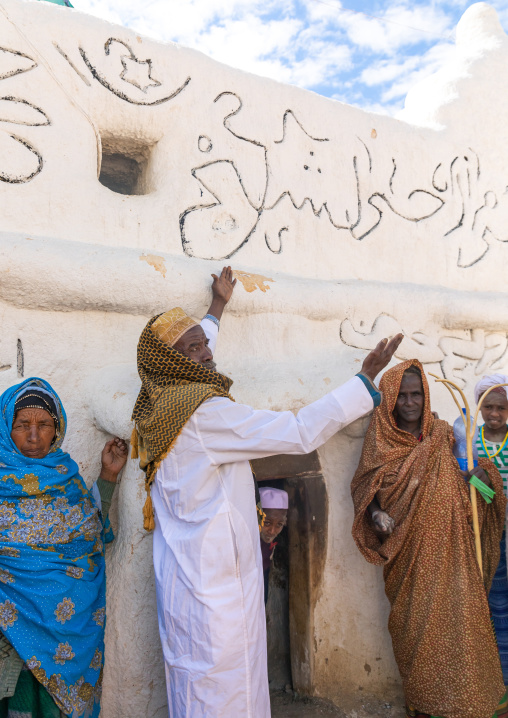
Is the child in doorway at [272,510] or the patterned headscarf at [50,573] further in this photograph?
the child in doorway at [272,510]

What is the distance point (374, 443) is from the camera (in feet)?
9.77

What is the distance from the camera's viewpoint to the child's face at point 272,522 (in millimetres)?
3045

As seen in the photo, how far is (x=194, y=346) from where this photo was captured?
8.11 feet

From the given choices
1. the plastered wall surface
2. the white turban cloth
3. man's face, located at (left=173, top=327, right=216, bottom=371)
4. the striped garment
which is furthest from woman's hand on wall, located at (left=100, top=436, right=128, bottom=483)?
the white turban cloth

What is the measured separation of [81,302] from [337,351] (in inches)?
56.1

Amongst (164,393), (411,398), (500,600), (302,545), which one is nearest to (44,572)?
(164,393)

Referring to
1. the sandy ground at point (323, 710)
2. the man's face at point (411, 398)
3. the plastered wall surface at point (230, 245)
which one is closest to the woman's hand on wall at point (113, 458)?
the plastered wall surface at point (230, 245)

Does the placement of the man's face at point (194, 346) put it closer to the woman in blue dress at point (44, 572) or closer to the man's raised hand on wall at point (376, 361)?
the woman in blue dress at point (44, 572)

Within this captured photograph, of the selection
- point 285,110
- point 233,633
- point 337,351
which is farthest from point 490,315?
point 233,633

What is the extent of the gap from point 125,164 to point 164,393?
67.6 inches

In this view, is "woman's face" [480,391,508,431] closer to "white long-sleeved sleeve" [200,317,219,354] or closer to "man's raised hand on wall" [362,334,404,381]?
"man's raised hand on wall" [362,334,404,381]

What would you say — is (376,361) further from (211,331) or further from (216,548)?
(216,548)

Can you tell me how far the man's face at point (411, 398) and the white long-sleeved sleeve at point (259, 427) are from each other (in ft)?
2.08

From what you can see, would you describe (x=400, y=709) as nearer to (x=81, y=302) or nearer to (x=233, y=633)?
(x=233, y=633)
